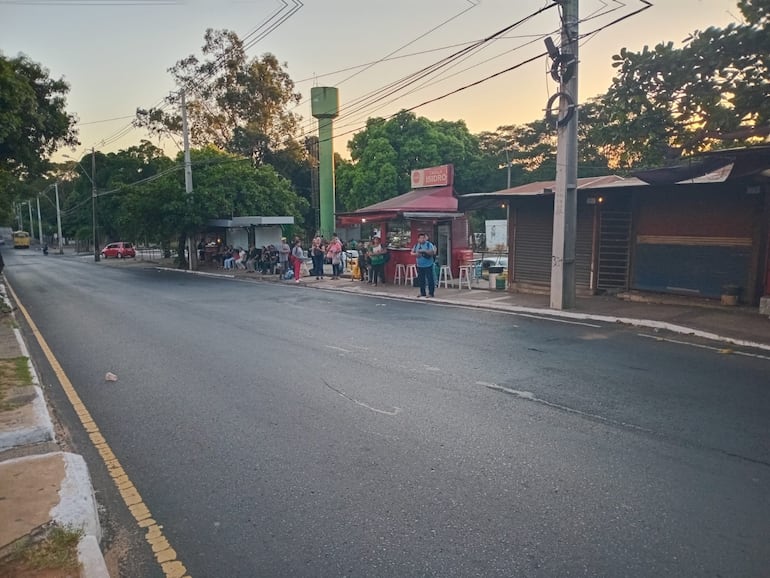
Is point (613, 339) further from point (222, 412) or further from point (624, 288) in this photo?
point (222, 412)

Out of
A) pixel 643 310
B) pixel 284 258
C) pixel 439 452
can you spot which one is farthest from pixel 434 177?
pixel 439 452

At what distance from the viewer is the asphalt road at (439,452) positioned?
3.49 m

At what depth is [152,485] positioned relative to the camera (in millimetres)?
4578

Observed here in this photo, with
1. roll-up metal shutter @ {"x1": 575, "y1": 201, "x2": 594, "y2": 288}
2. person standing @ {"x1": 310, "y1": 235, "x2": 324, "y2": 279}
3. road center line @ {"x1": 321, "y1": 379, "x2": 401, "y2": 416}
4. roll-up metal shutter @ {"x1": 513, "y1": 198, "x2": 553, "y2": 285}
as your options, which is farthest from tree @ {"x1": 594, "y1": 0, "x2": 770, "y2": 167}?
person standing @ {"x1": 310, "y1": 235, "x2": 324, "y2": 279}

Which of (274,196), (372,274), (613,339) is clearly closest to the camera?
(613,339)

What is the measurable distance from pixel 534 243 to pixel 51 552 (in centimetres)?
1511

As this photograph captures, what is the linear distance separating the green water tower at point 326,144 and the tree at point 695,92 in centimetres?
3319

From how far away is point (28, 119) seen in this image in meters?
16.5

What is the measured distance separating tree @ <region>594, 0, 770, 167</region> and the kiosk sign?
984 cm

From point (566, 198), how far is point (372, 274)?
30.9 ft

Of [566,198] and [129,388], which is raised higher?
[566,198]

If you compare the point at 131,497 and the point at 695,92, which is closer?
the point at 131,497

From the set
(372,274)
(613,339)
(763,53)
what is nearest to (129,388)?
(613,339)

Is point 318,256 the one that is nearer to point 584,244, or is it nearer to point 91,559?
point 584,244
